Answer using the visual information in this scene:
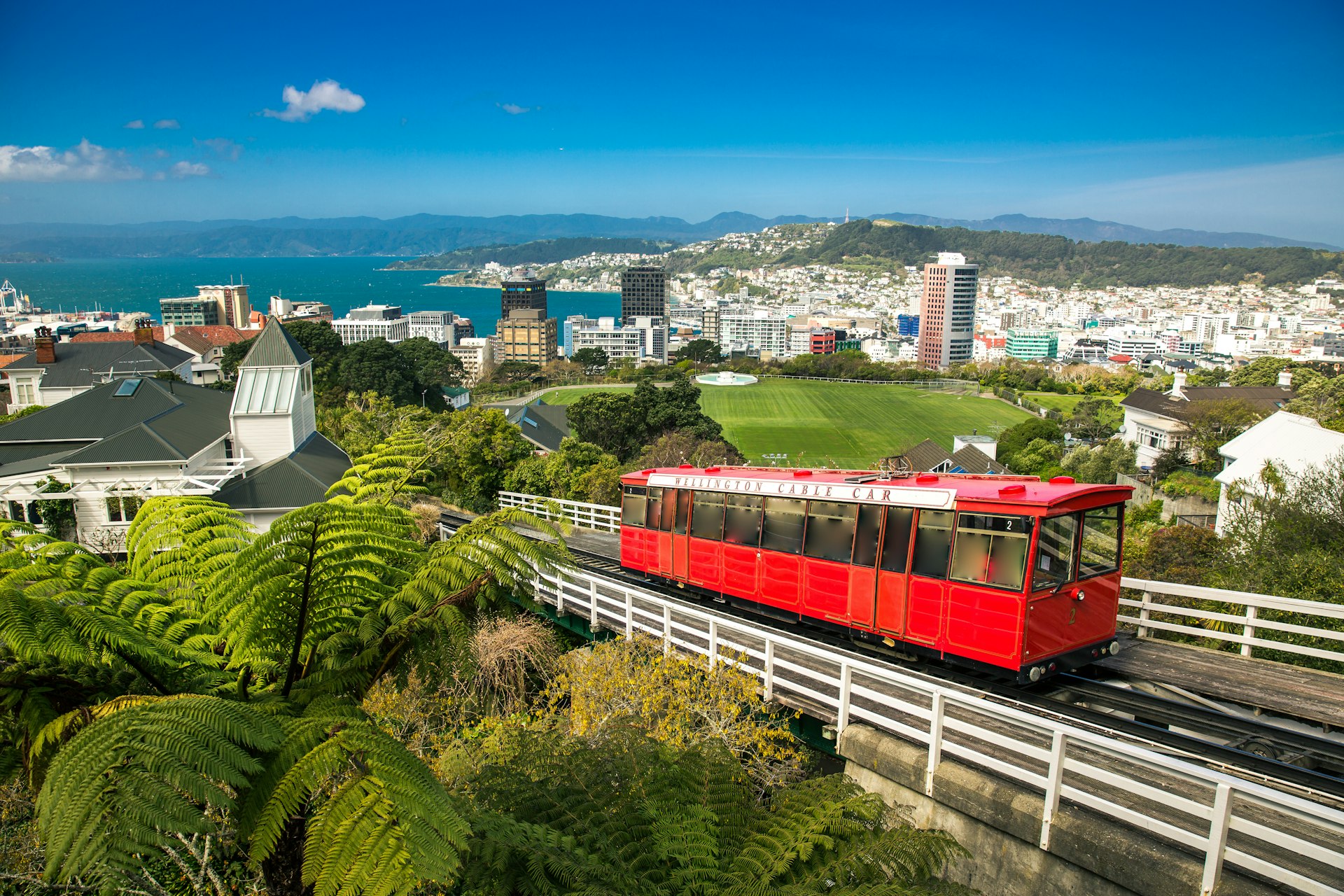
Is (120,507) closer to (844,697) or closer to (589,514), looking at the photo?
(589,514)

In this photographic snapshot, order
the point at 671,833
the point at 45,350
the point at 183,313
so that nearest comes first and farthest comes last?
1. the point at 671,833
2. the point at 45,350
3. the point at 183,313

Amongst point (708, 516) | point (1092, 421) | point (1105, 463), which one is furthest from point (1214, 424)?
point (708, 516)

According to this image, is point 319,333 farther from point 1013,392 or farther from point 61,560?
point 1013,392

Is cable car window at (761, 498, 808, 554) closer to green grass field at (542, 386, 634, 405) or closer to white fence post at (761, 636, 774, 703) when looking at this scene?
white fence post at (761, 636, 774, 703)

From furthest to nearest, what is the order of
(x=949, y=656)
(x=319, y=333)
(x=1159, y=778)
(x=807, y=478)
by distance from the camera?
(x=319, y=333), (x=807, y=478), (x=949, y=656), (x=1159, y=778)

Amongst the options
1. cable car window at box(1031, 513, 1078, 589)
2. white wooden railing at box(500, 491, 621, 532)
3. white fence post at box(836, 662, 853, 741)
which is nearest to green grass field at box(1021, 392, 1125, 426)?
white wooden railing at box(500, 491, 621, 532)

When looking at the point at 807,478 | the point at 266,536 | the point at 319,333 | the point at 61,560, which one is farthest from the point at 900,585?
the point at 319,333
